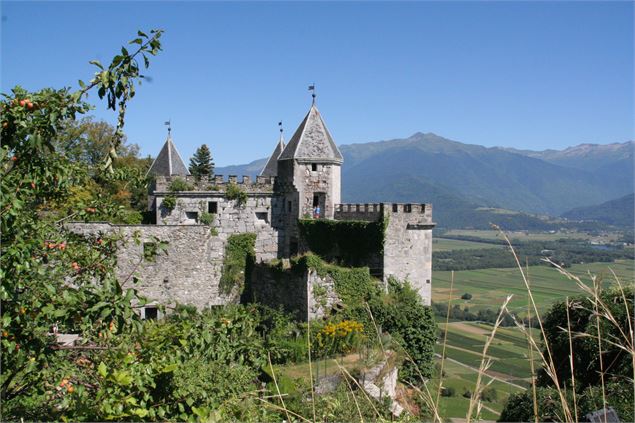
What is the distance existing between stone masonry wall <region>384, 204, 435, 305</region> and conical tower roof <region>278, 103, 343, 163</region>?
12.4ft

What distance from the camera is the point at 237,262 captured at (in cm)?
2545

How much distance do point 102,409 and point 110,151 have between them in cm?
281

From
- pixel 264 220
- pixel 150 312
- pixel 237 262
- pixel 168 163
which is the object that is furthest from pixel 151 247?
pixel 168 163

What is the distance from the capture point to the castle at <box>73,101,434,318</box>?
916 inches

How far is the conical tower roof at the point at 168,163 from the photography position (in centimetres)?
2672

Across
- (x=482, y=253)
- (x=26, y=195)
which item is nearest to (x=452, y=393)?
(x=26, y=195)

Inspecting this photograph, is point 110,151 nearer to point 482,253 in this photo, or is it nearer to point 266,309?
point 266,309

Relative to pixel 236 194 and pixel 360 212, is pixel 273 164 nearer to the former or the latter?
pixel 236 194

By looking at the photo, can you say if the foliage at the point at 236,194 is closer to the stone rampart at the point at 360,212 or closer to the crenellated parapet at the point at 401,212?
the stone rampart at the point at 360,212

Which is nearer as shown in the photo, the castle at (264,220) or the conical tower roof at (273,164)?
the castle at (264,220)

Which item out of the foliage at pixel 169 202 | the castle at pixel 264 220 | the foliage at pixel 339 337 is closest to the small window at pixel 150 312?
the castle at pixel 264 220

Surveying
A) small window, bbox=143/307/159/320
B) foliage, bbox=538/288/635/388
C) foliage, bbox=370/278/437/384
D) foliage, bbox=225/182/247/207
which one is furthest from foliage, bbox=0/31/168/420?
foliage, bbox=225/182/247/207

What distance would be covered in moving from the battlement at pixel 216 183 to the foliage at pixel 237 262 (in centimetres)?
207

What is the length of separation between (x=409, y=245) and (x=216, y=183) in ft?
28.2
